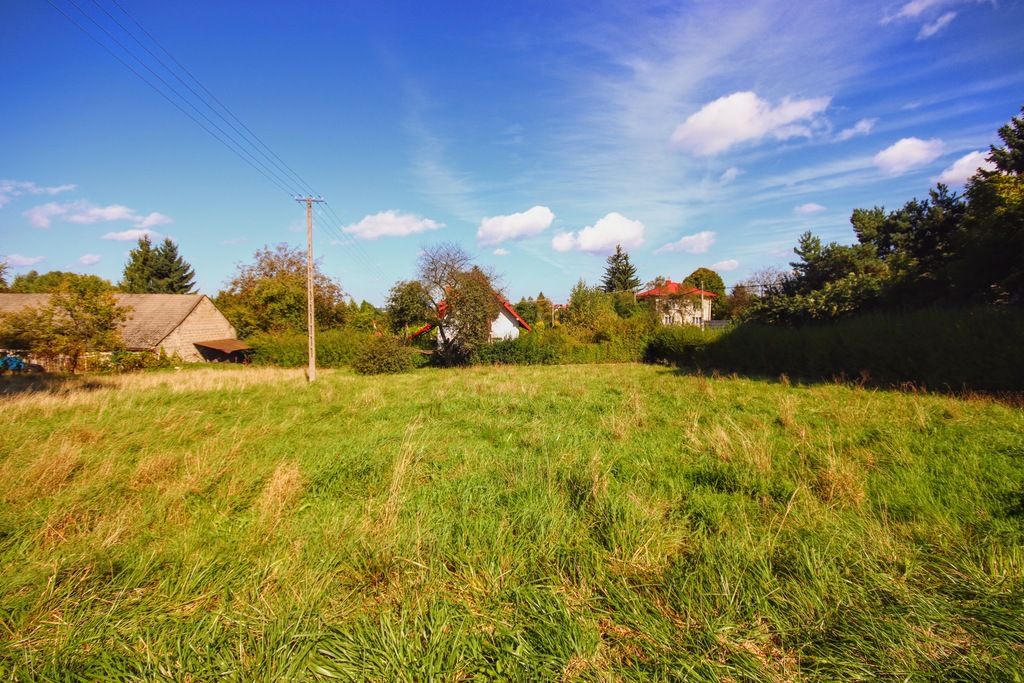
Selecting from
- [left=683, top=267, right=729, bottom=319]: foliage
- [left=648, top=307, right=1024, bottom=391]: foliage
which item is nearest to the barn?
[left=648, top=307, right=1024, bottom=391]: foliage

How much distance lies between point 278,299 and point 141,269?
25.4 metres

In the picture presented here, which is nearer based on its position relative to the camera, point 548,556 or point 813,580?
point 813,580

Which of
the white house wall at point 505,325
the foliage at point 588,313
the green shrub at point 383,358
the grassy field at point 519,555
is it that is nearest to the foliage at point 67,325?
the green shrub at point 383,358

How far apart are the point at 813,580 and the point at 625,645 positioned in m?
1.50

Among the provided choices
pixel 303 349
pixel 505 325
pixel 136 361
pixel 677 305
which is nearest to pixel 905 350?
pixel 505 325

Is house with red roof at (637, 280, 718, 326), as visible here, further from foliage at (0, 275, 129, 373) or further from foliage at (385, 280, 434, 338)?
foliage at (0, 275, 129, 373)

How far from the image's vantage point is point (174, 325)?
30.5 m

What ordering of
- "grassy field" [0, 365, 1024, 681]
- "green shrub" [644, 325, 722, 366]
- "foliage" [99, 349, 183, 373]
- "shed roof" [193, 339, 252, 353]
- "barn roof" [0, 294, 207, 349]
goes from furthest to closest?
"shed roof" [193, 339, 252, 353] → "barn roof" [0, 294, 207, 349] → "foliage" [99, 349, 183, 373] → "green shrub" [644, 325, 722, 366] → "grassy field" [0, 365, 1024, 681]

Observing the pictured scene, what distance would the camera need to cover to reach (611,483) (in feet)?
15.1

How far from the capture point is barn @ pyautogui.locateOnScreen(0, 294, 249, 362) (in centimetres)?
2917

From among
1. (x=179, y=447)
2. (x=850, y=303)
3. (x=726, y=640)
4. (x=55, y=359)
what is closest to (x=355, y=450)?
(x=179, y=447)

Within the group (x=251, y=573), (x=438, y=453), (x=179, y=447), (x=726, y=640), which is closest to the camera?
(x=726, y=640)

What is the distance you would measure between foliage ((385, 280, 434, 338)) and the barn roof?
1840 cm

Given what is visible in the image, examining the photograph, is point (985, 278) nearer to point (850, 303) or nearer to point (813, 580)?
point (850, 303)
